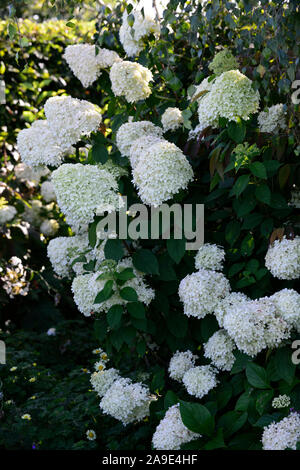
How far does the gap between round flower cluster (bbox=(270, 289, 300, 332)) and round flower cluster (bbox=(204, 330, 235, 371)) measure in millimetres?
317

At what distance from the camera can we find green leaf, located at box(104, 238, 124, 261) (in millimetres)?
2416

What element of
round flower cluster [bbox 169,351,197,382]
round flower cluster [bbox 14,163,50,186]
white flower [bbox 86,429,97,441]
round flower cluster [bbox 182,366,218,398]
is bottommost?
white flower [bbox 86,429,97,441]

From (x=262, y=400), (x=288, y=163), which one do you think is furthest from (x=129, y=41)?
(x=262, y=400)

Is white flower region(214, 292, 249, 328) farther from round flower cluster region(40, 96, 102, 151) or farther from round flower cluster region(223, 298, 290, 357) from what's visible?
round flower cluster region(40, 96, 102, 151)

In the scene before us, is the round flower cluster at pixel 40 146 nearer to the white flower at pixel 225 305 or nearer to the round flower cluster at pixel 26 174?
the white flower at pixel 225 305

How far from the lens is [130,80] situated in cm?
256

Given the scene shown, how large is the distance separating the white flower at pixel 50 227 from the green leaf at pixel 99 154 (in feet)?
6.35

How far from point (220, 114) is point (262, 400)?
1.16 m

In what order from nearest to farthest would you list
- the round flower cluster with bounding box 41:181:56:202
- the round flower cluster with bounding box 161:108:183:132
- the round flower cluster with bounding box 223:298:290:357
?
1. the round flower cluster with bounding box 223:298:290:357
2. the round flower cluster with bounding box 161:108:183:132
3. the round flower cluster with bounding box 41:181:56:202

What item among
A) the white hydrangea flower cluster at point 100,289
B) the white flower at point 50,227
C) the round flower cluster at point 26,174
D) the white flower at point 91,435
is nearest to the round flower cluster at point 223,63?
the white hydrangea flower cluster at point 100,289

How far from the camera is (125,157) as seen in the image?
8.64 ft

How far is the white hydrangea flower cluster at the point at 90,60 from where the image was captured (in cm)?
281

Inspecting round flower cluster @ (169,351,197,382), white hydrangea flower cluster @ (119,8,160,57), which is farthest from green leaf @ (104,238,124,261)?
white hydrangea flower cluster @ (119,8,160,57)

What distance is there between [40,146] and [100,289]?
78cm
